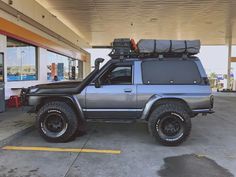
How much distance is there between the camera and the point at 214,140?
22.3 feet

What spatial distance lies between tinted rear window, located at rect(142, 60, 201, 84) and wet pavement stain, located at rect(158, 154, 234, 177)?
5.93 ft

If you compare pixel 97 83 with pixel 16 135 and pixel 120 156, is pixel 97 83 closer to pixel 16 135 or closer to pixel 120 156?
pixel 120 156

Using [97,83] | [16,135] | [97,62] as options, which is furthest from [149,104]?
[16,135]

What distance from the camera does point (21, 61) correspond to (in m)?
13.1

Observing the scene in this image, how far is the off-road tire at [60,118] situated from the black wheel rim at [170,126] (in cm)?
189

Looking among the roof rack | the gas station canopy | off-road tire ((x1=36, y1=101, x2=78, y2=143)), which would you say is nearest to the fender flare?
the roof rack

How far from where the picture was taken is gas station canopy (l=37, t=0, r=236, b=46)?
1274 cm

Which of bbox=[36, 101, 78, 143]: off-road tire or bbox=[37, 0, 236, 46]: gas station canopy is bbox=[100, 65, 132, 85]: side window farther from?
bbox=[37, 0, 236, 46]: gas station canopy

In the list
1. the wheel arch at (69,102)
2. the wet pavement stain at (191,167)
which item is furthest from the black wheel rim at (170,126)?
the wheel arch at (69,102)

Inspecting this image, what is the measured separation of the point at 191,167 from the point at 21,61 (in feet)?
33.6

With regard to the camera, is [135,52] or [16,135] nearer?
[16,135]

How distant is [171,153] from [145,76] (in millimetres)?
1842

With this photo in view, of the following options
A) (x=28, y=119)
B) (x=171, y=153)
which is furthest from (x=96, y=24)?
(x=171, y=153)

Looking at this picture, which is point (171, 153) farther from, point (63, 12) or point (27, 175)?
point (63, 12)
